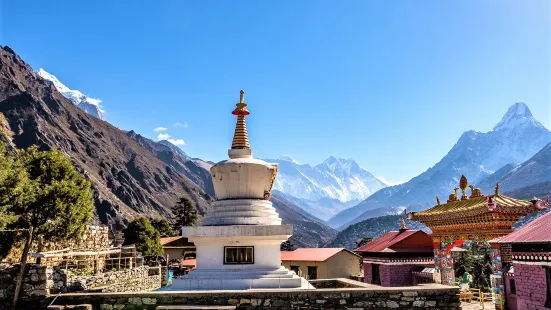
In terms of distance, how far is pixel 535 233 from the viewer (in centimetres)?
1602

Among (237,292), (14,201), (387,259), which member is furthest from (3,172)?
(387,259)

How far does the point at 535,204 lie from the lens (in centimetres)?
1978

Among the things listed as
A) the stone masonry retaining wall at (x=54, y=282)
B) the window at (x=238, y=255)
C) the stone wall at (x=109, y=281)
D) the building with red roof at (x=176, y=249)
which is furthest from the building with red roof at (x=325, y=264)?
the window at (x=238, y=255)

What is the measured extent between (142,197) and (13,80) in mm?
49012

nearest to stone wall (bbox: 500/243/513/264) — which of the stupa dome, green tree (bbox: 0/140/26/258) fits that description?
the stupa dome

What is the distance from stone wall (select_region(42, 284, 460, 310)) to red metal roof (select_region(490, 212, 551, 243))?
4417 mm

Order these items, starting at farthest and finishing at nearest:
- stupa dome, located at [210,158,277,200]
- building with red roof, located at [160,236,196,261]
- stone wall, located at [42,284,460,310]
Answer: building with red roof, located at [160,236,196,261] < stupa dome, located at [210,158,277,200] < stone wall, located at [42,284,460,310]

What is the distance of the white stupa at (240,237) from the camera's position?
14.9 meters

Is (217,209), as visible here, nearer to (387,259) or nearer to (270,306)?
(270,306)

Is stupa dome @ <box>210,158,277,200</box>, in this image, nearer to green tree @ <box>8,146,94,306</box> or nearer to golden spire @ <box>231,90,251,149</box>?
golden spire @ <box>231,90,251,149</box>

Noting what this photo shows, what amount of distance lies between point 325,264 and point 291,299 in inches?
982

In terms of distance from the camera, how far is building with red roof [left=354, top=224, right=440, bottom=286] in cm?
2869

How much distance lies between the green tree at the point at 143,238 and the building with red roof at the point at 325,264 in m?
17.3

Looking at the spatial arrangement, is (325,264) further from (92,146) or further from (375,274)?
(92,146)
